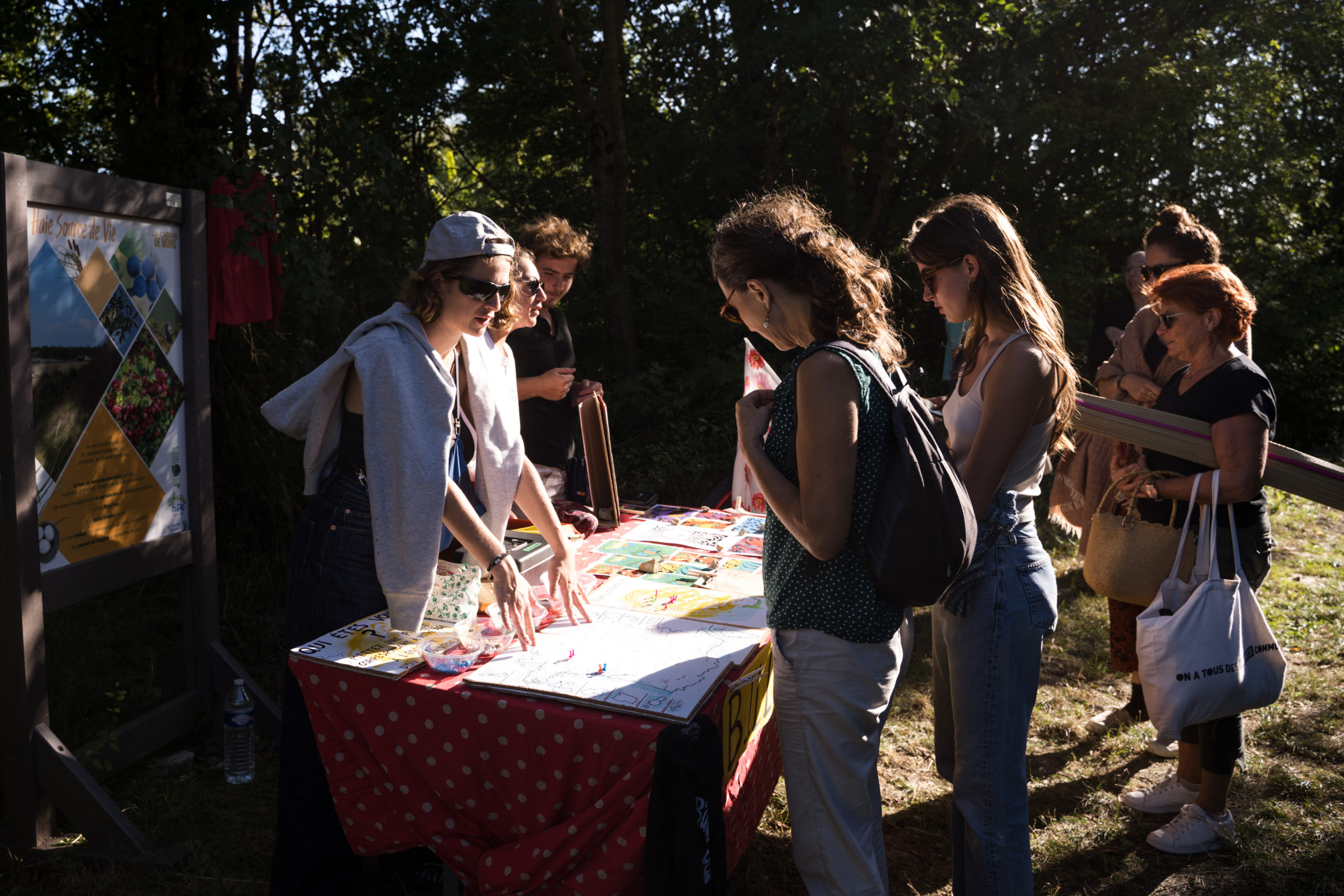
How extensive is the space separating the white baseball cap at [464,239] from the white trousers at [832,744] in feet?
3.72

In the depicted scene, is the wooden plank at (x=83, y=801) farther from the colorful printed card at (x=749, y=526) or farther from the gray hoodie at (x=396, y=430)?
the colorful printed card at (x=749, y=526)

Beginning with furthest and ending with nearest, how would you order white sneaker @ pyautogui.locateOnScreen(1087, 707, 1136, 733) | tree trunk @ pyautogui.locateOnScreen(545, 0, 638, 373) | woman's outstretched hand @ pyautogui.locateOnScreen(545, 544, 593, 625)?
tree trunk @ pyautogui.locateOnScreen(545, 0, 638, 373), white sneaker @ pyautogui.locateOnScreen(1087, 707, 1136, 733), woman's outstretched hand @ pyautogui.locateOnScreen(545, 544, 593, 625)

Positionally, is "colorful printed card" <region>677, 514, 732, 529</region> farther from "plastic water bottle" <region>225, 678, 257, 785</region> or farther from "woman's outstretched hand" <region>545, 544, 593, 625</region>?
"plastic water bottle" <region>225, 678, 257, 785</region>

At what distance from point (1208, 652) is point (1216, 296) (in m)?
1.02

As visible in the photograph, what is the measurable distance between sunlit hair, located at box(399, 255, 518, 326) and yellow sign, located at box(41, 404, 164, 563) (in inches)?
57.7

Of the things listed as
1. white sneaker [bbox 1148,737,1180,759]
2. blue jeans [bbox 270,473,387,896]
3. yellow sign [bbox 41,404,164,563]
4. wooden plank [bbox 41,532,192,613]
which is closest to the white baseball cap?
blue jeans [bbox 270,473,387,896]

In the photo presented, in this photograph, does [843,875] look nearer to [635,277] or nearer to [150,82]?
[150,82]

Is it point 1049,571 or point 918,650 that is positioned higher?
point 1049,571

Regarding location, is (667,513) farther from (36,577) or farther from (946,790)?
(36,577)

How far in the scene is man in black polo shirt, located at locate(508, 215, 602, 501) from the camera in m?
3.48

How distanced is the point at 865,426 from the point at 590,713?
77 centimetres

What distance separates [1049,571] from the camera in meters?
1.96

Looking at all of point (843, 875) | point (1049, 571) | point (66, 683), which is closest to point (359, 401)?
point (843, 875)

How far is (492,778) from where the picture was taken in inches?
71.9
